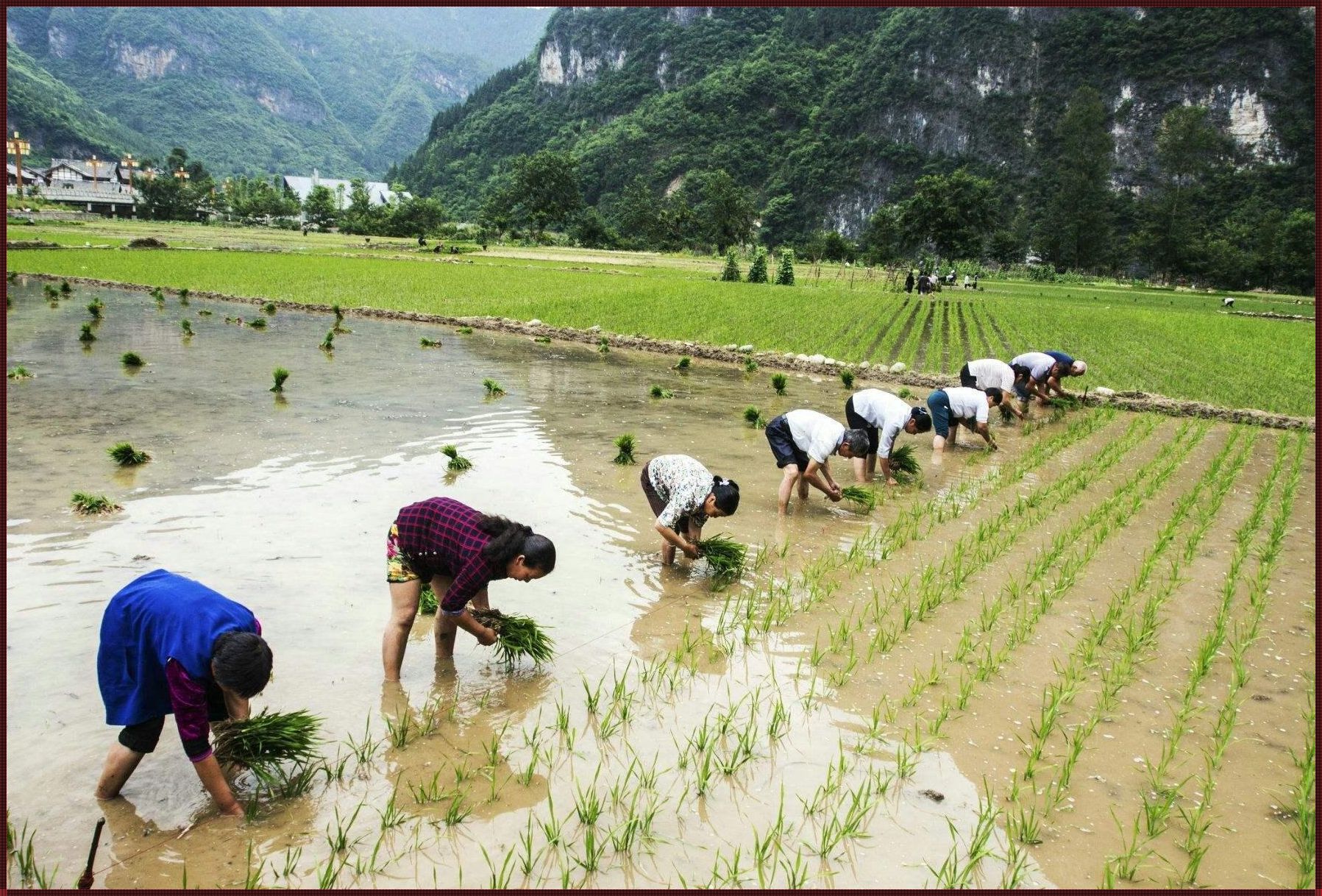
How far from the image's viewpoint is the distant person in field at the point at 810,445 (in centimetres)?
762

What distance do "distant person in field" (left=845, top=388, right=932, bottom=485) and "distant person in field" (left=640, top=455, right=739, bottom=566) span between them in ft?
9.73

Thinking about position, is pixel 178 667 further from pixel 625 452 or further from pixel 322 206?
pixel 322 206

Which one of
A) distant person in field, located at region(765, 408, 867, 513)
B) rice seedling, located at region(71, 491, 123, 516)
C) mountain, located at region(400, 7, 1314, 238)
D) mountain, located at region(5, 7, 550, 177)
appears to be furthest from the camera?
mountain, located at region(5, 7, 550, 177)

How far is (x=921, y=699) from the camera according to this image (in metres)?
4.90

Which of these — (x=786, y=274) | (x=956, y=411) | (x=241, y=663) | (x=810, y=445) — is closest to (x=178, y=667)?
(x=241, y=663)

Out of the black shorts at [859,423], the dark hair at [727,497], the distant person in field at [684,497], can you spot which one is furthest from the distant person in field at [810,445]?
the dark hair at [727,497]

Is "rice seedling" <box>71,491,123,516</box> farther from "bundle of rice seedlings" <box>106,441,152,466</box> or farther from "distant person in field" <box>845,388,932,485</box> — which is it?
"distant person in field" <box>845,388,932,485</box>

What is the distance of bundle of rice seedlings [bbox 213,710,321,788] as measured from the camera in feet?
12.4

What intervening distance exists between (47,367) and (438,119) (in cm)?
15771

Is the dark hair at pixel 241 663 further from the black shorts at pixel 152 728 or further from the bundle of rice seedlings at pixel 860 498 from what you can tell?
the bundle of rice seedlings at pixel 860 498

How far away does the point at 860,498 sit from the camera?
8406 mm

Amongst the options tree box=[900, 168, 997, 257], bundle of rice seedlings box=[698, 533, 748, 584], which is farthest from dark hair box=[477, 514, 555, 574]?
tree box=[900, 168, 997, 257]

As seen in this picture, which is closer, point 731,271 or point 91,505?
point 91,505

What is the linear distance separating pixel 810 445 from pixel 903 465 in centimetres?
227
